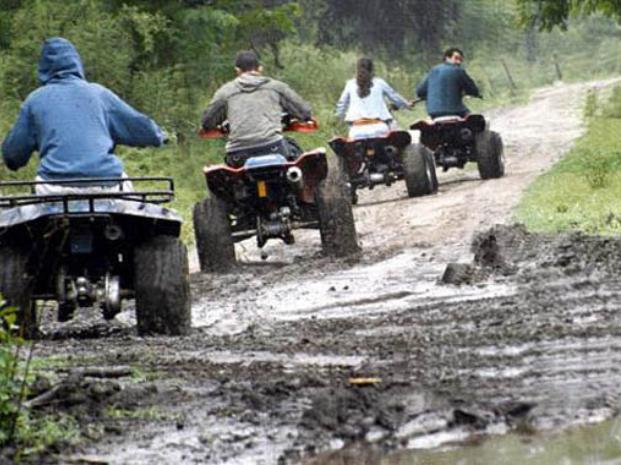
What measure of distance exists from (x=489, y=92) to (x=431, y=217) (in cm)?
3351

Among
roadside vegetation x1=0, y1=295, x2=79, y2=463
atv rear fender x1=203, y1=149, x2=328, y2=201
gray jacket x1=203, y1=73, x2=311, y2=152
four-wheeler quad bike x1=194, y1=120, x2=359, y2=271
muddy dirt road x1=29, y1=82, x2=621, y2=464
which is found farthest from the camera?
gray jacket x1=203, y1=73, x2=311, y2=152

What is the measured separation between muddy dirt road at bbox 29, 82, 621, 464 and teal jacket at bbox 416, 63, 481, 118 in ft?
24.0

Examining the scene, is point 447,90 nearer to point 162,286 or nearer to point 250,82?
point 250,82

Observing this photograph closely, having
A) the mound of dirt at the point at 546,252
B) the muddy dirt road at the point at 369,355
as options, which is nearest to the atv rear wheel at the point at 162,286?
the muddy dirt road at the point at 369,355

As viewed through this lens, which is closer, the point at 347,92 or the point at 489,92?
the point at 347,92

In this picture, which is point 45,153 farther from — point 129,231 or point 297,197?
point 297,197

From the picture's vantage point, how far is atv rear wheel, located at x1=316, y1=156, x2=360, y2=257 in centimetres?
1423

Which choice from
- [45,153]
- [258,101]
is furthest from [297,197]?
[45,153]

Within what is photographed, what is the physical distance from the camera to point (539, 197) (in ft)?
56.6

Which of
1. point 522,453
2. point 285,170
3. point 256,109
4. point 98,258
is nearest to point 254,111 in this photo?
point 256,109

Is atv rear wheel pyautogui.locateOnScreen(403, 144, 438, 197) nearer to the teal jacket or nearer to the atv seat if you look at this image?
the atv seat

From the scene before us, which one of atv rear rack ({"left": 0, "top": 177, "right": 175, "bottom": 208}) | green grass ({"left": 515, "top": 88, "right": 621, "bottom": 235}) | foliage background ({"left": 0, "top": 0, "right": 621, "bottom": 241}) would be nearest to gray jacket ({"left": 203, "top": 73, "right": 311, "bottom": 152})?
green grass ({"left": 515, "top": 88, "right": 621, "bottom": 235})

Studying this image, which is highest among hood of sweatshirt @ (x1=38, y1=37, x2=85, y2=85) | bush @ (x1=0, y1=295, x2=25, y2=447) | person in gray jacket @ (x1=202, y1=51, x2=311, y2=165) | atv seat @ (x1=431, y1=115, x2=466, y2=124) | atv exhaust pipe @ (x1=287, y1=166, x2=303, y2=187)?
hood of sweatshirt @ (x1=38, y1=37, x2=85, y2=85)

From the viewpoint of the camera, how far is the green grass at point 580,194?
45.5ft
